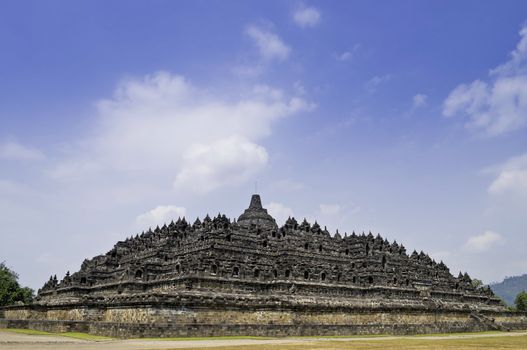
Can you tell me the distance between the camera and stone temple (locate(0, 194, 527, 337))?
130 feet

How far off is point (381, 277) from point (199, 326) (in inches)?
1125

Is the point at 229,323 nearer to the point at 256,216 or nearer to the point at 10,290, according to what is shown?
the point at 256,216

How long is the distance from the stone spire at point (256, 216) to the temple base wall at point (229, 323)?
21.2m

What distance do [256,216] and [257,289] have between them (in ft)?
64.0

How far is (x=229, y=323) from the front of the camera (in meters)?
41.2

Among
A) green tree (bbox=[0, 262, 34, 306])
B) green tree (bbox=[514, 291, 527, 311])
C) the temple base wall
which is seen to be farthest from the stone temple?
green tree (bbox=[514, 291, 527, 311])

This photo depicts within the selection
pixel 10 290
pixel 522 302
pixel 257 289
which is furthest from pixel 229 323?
pixel 522 302

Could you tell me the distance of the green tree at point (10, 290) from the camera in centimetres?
8181

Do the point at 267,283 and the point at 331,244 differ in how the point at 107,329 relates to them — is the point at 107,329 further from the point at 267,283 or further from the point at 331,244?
the point at 331,244

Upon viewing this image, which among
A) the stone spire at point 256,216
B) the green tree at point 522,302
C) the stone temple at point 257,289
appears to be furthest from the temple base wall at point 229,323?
the green tree at point 522,302

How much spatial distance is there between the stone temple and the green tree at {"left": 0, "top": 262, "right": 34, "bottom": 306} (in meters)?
14.9

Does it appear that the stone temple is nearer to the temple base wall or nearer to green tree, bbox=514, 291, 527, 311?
the temple base wall

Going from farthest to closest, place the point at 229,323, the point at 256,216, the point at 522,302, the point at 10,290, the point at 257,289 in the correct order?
1. the point at 522,302
2. the point at 10,290
3. the point at 256,216
4. the point at 257,289
5. the point at 229,323

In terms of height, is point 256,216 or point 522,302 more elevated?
point 256,216
